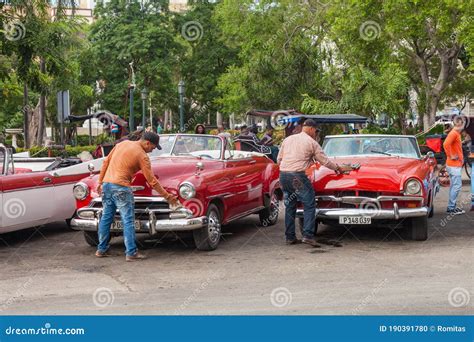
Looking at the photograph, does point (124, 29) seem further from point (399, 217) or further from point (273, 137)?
point (399, 217)

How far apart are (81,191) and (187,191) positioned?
5.35 ft

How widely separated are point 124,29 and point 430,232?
38961mm

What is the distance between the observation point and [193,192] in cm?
948

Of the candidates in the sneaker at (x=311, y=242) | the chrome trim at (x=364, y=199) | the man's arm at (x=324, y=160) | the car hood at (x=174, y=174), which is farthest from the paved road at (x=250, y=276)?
the man's arm at (x=324, y=160)

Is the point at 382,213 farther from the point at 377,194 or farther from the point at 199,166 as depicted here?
the point at 199,166

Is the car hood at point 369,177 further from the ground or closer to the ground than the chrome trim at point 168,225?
further from the ground

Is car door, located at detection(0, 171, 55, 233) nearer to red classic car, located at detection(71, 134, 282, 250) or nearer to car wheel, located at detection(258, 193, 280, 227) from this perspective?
red classic car, located at detection(71, 134, 282, 250)

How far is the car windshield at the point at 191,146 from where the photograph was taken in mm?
11323

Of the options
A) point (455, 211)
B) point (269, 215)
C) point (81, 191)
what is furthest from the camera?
point (455, 211)

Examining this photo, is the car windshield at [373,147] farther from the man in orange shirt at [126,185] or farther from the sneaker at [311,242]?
the man in orange shirt at [126,185]

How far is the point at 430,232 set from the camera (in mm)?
11141

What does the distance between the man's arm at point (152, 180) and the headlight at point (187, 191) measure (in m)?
0.24

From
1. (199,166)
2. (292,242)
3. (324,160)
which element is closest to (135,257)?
(199,166)

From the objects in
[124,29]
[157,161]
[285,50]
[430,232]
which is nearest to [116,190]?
[157,161]
